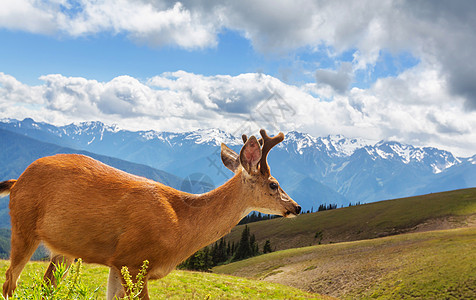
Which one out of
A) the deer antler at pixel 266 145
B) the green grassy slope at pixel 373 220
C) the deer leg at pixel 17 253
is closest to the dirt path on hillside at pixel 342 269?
the green grassy slope at pixel 373 220

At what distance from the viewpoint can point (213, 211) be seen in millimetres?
6066

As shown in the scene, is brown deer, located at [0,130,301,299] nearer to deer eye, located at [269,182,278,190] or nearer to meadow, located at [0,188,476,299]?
deer eye, located at [269,182,278,190]

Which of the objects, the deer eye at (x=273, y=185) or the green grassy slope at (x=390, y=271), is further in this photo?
the green grassy slope at (x=390, y=271)

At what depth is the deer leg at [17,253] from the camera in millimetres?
5816

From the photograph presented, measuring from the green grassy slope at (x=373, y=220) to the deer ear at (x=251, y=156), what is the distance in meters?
98.5

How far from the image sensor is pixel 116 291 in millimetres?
5523

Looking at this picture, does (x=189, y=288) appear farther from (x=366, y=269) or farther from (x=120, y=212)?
(x=366, y=269)

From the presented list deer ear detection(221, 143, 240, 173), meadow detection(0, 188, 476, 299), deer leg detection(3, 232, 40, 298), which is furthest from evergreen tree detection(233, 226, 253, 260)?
deer leg detection(3, 232, 40, 298)

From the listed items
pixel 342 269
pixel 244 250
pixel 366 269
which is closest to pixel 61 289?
pixel 366 269

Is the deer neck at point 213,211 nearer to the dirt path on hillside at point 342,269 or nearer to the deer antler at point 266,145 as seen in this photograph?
the deer antler at point 266,145

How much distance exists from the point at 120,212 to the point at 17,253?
6.76ft

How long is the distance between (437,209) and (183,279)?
338 ft

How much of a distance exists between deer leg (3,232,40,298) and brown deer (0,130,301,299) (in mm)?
Answer: 15

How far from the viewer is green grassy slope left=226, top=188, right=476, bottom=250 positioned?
97125 mm
